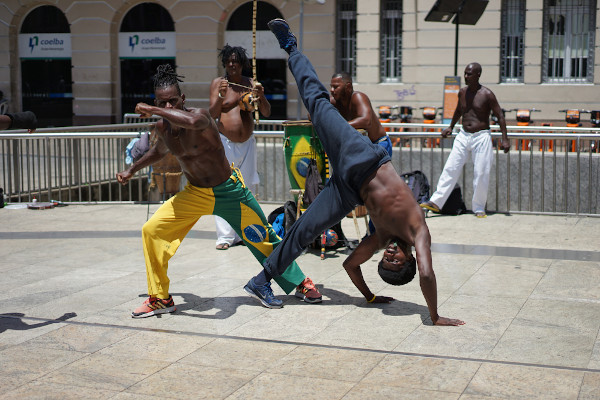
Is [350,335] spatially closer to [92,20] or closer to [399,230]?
[399,230]

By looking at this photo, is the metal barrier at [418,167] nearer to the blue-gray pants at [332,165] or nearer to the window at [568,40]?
the blue-gray pants at [332,165]

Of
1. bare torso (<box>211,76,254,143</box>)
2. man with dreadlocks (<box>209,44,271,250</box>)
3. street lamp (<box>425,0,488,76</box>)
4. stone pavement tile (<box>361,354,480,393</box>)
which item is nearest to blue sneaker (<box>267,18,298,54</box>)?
man with dreadlocks (<box>209,44,271,250</box>)

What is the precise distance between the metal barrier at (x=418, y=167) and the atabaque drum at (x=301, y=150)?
2791 millimetres

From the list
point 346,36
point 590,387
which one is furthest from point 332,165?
point 346,36

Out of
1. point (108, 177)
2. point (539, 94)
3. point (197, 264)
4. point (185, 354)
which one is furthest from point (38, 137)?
point (539, 94)

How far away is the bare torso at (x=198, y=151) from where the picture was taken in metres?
6.40

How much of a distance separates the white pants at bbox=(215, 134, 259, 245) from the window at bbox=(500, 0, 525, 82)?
13.4m

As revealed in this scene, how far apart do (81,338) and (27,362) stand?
21.8 inches

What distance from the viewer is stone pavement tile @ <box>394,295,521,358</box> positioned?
18.1ft

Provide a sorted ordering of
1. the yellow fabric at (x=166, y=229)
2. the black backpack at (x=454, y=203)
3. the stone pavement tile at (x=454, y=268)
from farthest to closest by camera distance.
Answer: the black backpack at (x=454, y=203) → the stone pavement tile at (x=454, y=268) → the yellow fabric at (x=166, y=229)

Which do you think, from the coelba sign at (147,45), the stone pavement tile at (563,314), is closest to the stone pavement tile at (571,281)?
the stone pavement tile at (563,314)

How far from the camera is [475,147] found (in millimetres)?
10867

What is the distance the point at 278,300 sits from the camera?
6695 mm

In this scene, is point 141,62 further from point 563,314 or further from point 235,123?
point 563,314
